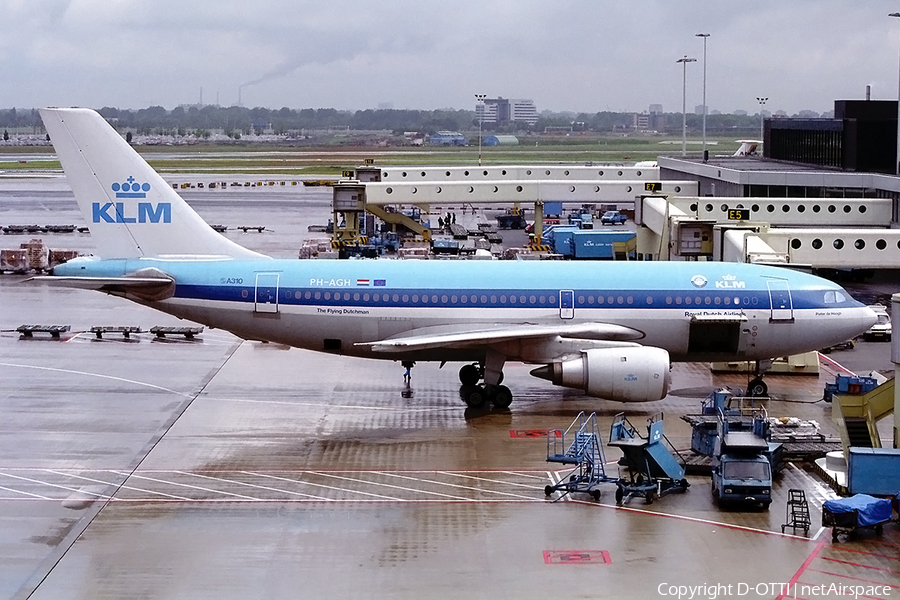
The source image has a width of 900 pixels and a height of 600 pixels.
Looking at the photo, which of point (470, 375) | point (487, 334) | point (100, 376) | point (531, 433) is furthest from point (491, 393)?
point (100, 376)

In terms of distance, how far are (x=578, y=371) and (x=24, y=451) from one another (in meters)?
16.6

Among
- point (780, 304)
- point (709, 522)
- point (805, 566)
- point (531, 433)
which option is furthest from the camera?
point (780, 304)

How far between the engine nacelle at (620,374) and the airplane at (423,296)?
4.72 feet

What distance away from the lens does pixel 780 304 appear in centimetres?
3856

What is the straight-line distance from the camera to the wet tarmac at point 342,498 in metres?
24.1

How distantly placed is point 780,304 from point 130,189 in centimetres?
2224

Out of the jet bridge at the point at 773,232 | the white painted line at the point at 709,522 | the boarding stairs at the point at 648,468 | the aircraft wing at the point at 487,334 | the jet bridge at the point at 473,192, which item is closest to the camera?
the white painted line at the point at 709,522

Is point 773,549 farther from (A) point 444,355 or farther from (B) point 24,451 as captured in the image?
(B) point 24,451

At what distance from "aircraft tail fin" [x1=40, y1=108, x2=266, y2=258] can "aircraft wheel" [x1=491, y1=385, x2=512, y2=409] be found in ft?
35.2

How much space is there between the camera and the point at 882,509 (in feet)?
87.2

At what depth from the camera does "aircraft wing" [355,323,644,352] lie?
119ft

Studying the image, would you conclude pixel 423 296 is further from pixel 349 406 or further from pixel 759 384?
pixel 759 384

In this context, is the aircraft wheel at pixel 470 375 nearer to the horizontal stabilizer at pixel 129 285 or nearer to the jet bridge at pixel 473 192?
the horizontal stabilizer at pixel 129 285

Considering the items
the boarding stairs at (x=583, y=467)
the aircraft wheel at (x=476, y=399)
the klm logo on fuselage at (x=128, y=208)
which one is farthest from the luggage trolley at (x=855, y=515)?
the klm logo on fuselage at (x=128, y=208)
